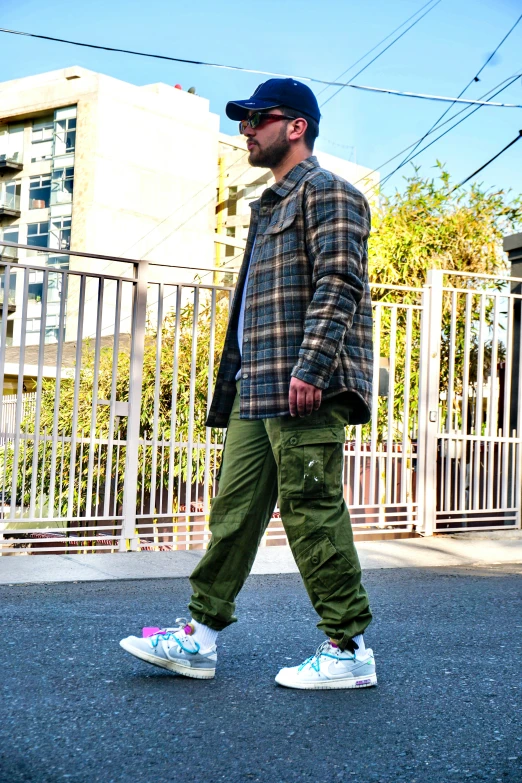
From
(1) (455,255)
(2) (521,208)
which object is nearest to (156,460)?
(1) (455,255)

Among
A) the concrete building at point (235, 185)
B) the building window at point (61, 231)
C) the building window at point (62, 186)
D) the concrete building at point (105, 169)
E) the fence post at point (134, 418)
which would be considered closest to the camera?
the fence post at point (134, 418)

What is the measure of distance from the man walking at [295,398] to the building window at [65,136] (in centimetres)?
5980

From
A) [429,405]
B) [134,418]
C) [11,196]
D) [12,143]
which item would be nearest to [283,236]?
[134,418]

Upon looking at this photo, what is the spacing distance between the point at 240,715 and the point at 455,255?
1104 cm

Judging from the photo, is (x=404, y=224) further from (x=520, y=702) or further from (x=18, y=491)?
(x=520, y=702)

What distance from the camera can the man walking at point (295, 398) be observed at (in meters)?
3.20

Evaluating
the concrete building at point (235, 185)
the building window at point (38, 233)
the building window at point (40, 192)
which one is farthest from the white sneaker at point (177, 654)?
the building window at point (40, 192)

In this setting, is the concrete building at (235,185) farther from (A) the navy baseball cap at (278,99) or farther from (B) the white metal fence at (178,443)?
(A) the navy baseball cap at (278,99)

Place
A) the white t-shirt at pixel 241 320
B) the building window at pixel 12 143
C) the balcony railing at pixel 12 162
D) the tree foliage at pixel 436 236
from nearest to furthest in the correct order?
the white t-shirt at pixel 241 320
the tree foliage at pixel 436 236
the balcony railing at pixel 12 162
the building window at pixel 12 143

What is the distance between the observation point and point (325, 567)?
3189 mm

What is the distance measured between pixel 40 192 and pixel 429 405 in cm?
5748

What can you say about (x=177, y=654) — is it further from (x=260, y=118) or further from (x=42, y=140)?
(x=42, y=140)

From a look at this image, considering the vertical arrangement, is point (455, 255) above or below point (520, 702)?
above

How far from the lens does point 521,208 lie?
13625 millimetres
